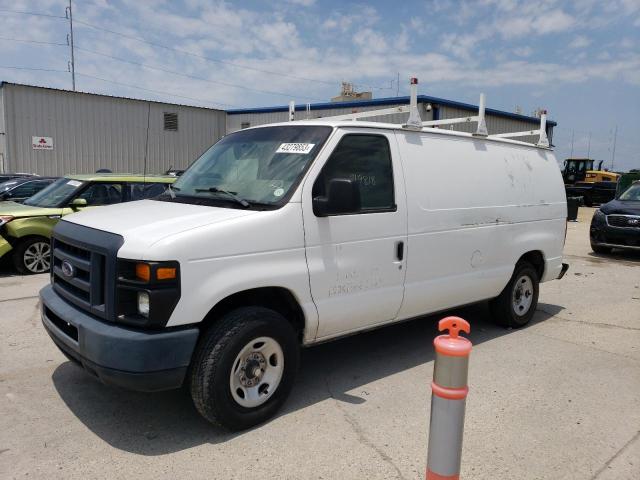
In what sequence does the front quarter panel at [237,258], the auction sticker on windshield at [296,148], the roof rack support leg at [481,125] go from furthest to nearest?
1. the roof rack support leg at [481,125]
2. the auction sticker on windshield at [296,148]
3. the front quarter panel at [237,258]

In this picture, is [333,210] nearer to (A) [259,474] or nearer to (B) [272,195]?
(B) [272,195]

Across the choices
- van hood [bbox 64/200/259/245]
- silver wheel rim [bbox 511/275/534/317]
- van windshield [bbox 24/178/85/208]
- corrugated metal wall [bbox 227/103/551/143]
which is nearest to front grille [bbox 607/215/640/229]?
silver wheel rim [bbox 511/275/534/317]

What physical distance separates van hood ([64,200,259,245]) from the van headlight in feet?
1.01

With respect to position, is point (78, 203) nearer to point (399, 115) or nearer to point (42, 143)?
point (399, 115)

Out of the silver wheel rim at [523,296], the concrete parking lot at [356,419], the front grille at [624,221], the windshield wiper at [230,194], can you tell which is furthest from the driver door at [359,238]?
the front grille at [624,221]

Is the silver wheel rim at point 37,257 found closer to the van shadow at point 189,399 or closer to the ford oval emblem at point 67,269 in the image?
the van shadow at point 189,399

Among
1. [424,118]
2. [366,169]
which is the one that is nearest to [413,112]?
[366,169]

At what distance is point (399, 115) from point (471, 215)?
46.2ft

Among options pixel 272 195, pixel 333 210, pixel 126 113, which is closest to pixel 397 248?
pixel 333 210

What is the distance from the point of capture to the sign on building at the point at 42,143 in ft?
69.2

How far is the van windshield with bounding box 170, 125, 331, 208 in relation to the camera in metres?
3.88

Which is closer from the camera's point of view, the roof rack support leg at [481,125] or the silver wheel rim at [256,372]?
the silver wheel rim at [256,372]

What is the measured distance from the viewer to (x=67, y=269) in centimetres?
376

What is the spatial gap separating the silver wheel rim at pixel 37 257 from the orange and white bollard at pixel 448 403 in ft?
25.8
